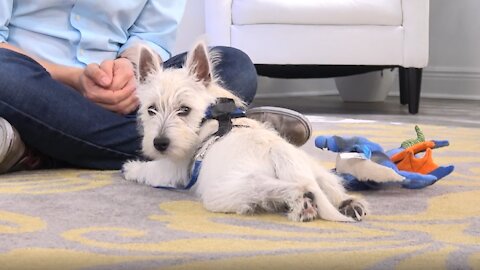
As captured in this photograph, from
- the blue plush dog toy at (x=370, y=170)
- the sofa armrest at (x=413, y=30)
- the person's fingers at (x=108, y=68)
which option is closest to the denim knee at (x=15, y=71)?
the person's fingers at (x=108, y=68)

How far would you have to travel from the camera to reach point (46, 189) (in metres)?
1.10

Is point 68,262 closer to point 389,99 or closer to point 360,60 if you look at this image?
point 360,60

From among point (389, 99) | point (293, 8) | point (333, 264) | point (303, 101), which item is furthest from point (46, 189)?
point (389, 99)

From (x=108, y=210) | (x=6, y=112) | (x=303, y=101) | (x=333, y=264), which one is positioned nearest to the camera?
(x=333, y=264)

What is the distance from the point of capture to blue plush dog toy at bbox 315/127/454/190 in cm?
106

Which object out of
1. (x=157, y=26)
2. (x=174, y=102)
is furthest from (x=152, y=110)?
(x=157, y=26)

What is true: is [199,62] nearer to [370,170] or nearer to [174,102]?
[174,102]

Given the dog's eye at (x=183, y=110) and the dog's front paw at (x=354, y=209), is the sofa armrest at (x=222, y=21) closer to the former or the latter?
the dog's eye at (x=183, y=110)

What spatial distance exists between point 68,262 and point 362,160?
0.53 metres

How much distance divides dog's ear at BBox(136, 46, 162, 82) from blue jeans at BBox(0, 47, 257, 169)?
0.63 ft

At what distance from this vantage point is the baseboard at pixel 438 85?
3724 mm

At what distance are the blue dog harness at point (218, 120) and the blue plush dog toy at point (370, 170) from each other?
0.18 m

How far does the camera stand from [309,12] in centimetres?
263

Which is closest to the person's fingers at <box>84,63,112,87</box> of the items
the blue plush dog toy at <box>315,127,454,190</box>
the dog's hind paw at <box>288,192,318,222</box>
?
the blue plush dog toy at <box>315,127,454,190</box>
